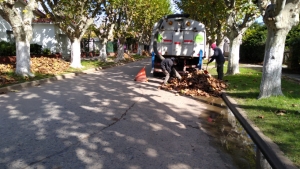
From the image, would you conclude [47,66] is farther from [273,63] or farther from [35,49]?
[273,63]

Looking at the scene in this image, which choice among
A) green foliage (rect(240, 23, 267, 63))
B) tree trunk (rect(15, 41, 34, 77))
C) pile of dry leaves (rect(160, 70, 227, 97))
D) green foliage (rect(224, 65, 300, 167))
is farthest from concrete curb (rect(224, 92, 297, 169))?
green foliage (rect(240, 23, 267, 63))

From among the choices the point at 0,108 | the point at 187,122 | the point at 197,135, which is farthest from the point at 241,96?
the point at 0,108

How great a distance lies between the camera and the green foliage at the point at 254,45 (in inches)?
968

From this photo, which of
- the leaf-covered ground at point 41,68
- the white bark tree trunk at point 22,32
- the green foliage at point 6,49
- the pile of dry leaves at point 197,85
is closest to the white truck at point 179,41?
the pile of dry leaves at point 197,85

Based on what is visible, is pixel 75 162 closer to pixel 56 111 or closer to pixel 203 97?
pixel 56 111

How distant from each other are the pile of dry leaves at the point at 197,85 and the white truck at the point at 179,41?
9.17 feet

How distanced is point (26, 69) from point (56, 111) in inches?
287

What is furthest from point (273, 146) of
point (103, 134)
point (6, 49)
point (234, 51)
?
point (6, 49)

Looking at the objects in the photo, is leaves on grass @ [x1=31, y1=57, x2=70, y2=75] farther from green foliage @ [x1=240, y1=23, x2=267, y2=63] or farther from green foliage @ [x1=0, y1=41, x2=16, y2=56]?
green foliage @ [x1=240, y1=23, x2=267, y2=63]

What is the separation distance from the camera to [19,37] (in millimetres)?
12461

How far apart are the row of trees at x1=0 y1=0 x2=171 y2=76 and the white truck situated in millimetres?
5715

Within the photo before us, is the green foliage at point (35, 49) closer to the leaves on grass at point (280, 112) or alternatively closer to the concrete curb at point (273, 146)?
the concrete curb at point (273, 146)

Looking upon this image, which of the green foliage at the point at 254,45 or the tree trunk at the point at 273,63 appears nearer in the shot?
the tree trunk at the point at 273,63

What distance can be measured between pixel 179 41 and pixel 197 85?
4.45m
